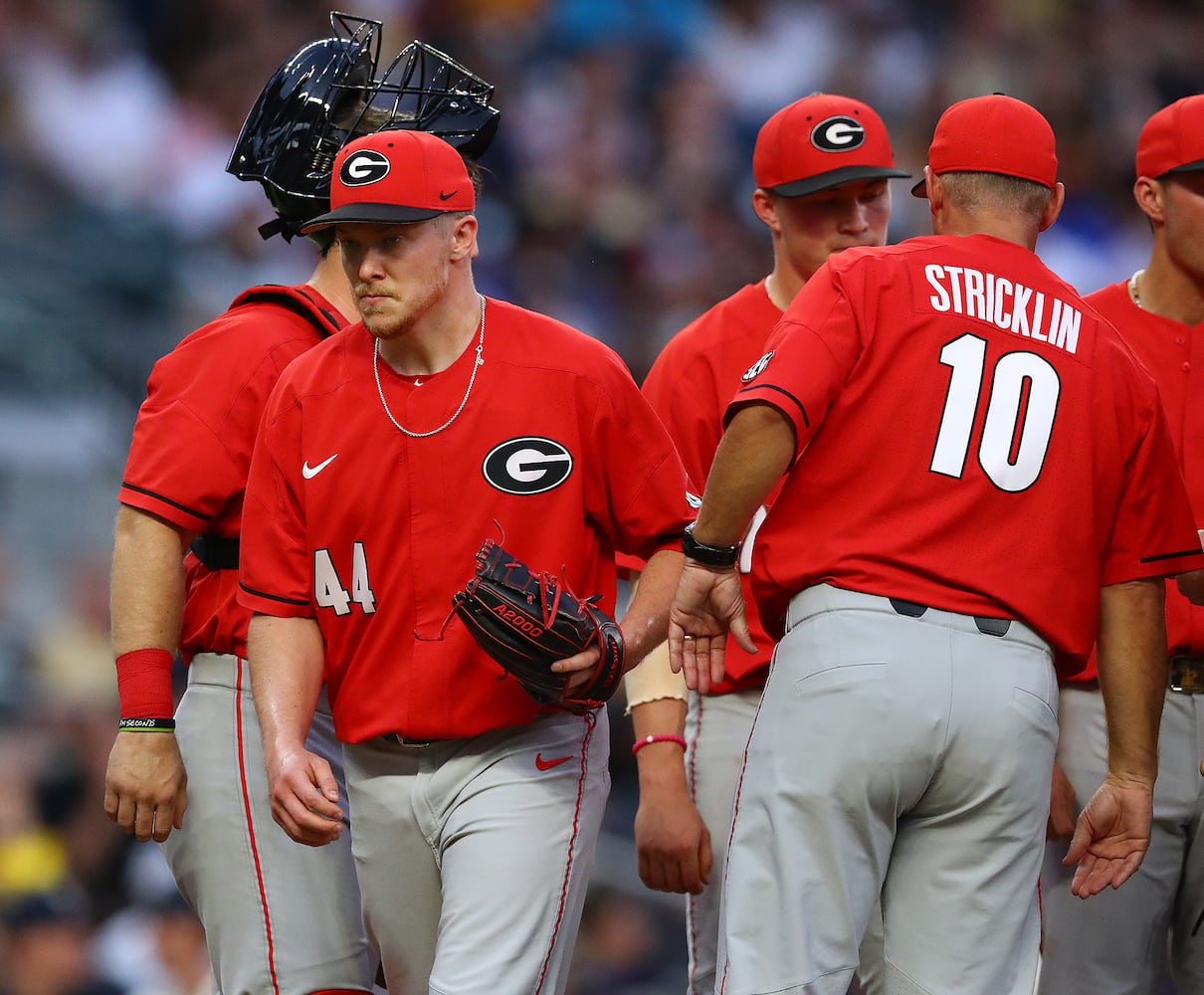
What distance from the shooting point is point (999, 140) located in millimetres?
3287

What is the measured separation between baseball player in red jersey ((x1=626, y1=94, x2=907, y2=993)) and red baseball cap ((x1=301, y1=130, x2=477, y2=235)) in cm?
101

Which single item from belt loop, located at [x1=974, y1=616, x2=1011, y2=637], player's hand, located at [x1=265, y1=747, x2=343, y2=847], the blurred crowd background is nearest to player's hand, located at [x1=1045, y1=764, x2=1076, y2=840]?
belt loop, located at [x1=974, y1=616, x2=1011, y2=637]

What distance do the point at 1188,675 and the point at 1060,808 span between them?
1.41 feet

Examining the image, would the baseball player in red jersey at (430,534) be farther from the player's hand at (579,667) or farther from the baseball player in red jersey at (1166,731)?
the baseball player in red jersey at (1166,731)

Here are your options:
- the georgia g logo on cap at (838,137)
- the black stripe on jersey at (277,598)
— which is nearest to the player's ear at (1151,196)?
the georgia g logo on cap at (838,137)

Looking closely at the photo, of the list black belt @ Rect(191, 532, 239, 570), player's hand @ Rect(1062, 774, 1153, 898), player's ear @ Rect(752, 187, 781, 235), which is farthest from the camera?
player's ear @ Rect(752, 187, 781, 235)

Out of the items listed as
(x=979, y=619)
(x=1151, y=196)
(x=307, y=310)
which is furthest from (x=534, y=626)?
(x=1151, y=196)

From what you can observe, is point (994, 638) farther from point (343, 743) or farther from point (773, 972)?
point (343, 743)

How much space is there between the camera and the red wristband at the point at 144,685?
3.61m

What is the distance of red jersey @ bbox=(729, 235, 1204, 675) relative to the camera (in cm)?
310

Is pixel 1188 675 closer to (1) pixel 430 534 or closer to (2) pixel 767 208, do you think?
(2) pixel 767 208

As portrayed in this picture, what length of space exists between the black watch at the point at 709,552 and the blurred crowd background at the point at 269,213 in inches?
160

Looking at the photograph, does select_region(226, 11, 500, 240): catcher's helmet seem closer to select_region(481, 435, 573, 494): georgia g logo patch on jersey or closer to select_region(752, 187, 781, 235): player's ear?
select_region(752, 187, 781, 235): player's ear

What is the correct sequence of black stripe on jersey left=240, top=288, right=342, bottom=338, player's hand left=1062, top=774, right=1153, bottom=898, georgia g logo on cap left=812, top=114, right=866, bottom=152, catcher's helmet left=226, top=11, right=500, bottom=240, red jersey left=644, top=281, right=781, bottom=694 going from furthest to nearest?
georgia g logo on cap left=812, top=114, right=866, bottom=152 → red jersey left=644, top=281, right=781, bottom=694 → catcher's helmet left=226, top=11, right=500, bottom=240 → black stripe on jersey left=240, top=288, right=342, bottom=338 → player's hand left=1062, top=774, right=1153, bottom=898
